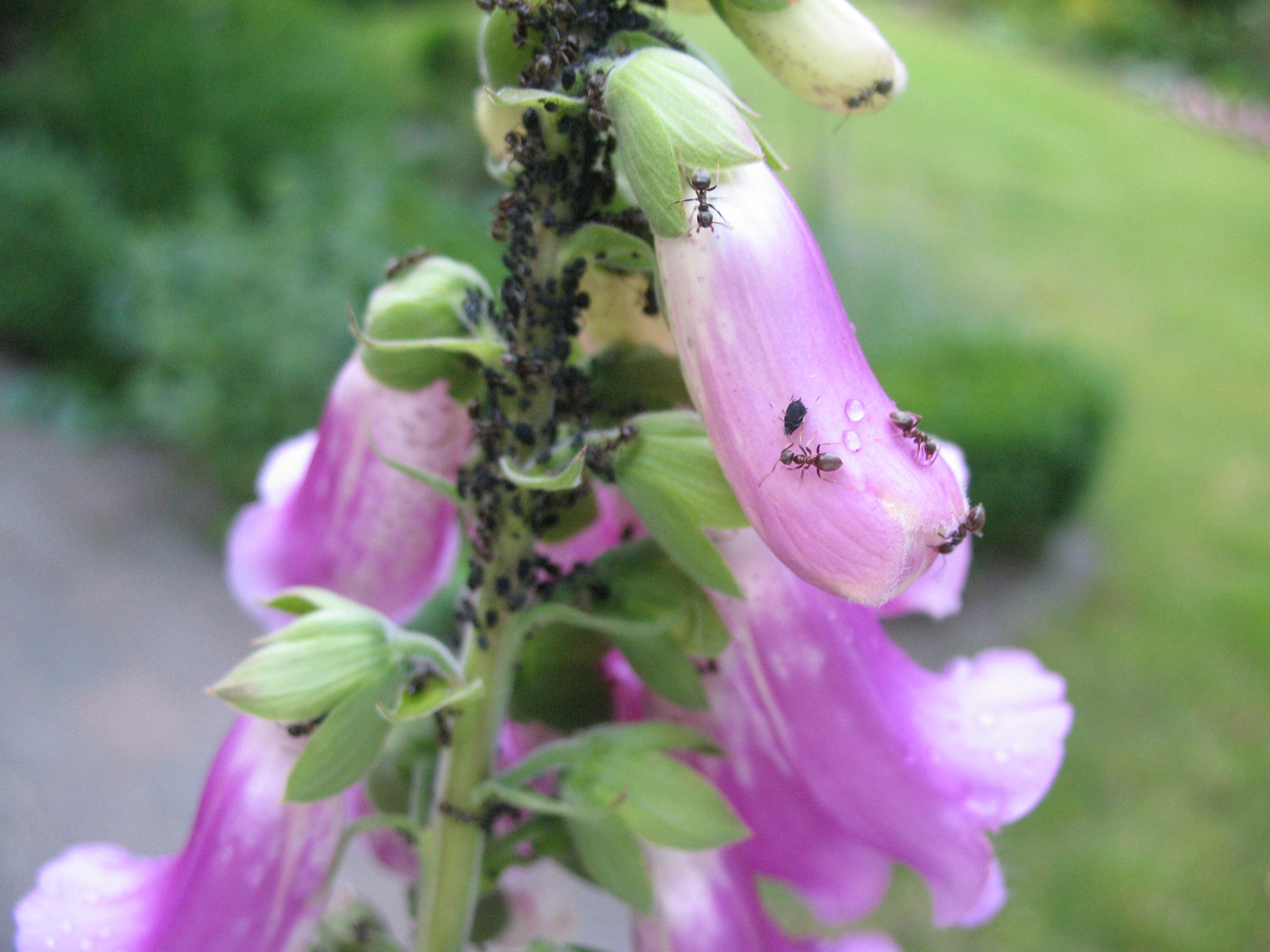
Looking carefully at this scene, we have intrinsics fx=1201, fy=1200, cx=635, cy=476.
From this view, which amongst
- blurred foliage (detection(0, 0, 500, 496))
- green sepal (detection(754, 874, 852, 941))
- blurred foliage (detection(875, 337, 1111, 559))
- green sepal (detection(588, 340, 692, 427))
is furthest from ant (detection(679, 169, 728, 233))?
blurred foliage (detection(0, 0, 500, 496))

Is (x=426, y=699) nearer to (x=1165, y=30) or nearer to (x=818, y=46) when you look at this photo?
(x=818, y=46)

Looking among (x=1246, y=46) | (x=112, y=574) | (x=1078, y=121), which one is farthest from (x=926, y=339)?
(x=1246, y=46)

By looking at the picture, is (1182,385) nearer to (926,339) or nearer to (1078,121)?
(926,339)

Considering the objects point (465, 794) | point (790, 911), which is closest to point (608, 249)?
point (465, 794)

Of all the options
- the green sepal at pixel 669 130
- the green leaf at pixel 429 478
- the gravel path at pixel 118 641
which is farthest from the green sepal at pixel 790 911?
the gravel path at pixel 118 641

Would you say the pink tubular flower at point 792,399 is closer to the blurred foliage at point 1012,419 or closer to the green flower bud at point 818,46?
the green flower bud at point 818,46

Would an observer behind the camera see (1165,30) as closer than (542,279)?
No

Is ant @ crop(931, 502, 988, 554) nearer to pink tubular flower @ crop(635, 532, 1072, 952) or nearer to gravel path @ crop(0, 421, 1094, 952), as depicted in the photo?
pink tubular flower @ crop(635, 532, 1072, 952)
